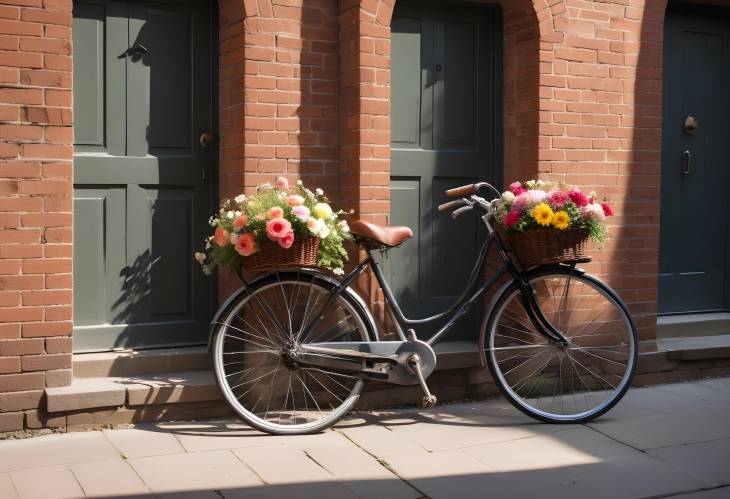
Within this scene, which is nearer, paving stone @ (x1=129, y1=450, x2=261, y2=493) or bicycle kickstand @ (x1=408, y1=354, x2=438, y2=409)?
paving stone @ (x1=129, y1=450, x2=261, y2=493)

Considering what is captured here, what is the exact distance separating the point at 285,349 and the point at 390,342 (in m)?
0.55

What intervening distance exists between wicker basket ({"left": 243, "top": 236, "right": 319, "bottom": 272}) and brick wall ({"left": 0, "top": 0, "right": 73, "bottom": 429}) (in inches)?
38.0

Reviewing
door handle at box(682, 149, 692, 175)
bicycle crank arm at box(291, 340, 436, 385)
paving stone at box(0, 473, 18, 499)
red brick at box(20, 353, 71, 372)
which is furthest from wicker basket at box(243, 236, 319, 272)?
door handle at box(682, 149, 692, 175)

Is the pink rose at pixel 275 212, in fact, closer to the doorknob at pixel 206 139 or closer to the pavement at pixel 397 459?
the doorknob at pixel 206 139

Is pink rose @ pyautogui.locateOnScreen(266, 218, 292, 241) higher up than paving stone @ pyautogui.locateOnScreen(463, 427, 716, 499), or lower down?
higher up

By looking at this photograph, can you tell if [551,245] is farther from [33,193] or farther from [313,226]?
[33,193]

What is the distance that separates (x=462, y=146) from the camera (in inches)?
244

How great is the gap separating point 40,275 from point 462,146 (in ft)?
8.64

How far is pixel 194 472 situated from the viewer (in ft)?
14.8

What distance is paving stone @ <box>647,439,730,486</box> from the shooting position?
15.5 ft

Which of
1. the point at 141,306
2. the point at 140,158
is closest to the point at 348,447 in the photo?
the point at 141,306

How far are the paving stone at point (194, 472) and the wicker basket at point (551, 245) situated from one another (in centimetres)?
191

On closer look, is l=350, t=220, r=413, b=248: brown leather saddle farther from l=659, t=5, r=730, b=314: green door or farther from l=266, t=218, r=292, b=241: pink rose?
l=659, t=5, r=730, b=314: green door

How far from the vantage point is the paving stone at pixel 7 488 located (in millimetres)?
4155
